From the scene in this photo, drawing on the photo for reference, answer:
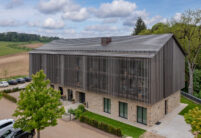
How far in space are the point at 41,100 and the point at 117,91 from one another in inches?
418

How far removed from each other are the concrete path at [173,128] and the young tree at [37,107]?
11870 millimetres

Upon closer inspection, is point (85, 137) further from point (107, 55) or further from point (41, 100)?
point (107, 55)

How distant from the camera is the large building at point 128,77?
21.0 m

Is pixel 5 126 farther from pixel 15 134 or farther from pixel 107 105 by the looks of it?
pixel 107 105

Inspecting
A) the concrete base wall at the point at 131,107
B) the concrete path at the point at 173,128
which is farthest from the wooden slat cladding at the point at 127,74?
the concrete path at the point at 173,128

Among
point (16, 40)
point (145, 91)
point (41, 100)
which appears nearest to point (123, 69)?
point (145, 91)

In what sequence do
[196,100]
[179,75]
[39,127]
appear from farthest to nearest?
[196,100] < [179,75] < [39,127]

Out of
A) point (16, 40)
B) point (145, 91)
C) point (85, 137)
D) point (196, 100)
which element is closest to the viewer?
point (85, 137)

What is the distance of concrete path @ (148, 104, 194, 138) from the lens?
19.3m

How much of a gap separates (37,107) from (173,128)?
15998 millimetres

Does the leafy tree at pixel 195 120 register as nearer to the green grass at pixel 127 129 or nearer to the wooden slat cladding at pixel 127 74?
the wooden slat cladding at pixel 127 74

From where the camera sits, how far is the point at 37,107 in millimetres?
16297

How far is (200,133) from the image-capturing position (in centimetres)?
1414

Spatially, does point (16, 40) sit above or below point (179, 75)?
above
